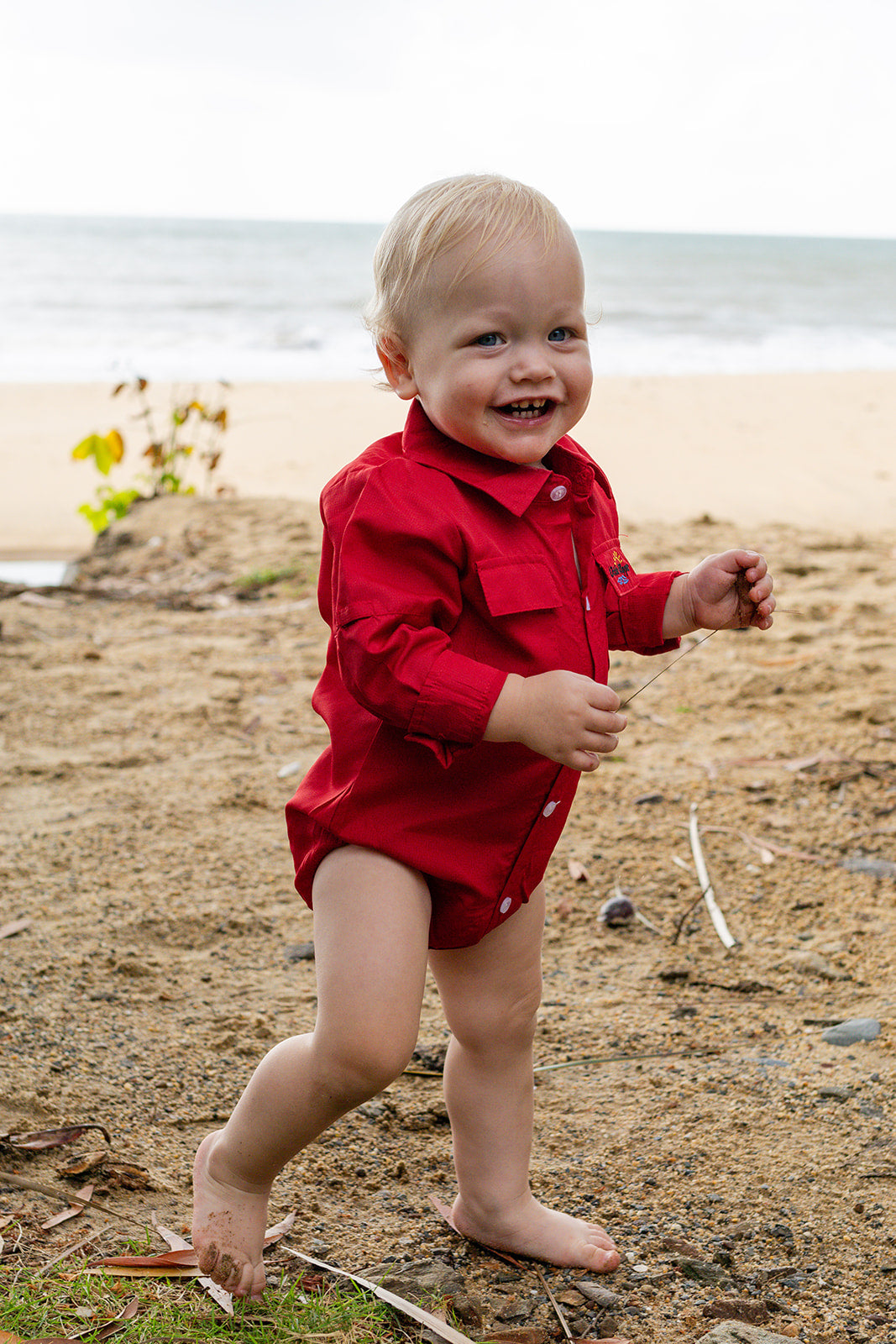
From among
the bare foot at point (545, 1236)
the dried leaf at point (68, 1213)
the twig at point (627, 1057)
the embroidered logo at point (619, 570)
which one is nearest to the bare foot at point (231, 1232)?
the dried leaf at point (68, 1213)

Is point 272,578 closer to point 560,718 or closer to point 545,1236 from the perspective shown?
point 545,1236

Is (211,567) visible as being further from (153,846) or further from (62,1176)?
(62,1176)

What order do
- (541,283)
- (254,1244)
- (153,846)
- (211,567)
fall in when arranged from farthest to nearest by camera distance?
(211,567) < (153,846) < (254,1244) < (541,283)

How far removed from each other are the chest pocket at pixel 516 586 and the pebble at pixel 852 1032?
1208 millimetres

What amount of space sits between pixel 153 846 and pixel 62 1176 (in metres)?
1.20

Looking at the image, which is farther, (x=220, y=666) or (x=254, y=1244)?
(x=220, y=666)

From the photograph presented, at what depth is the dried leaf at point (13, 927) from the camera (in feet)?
8.49

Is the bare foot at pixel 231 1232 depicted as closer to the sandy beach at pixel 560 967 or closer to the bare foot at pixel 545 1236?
the sandy beach at pixel 560 967

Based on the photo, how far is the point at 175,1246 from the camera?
173 centimetres

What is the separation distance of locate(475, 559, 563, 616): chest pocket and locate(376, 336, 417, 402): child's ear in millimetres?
287

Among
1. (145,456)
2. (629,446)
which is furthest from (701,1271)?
(629,446)

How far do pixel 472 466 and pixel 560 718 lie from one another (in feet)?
1.22

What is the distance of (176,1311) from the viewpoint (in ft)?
5.25

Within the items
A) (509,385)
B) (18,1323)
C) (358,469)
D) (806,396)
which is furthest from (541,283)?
(806,396)
